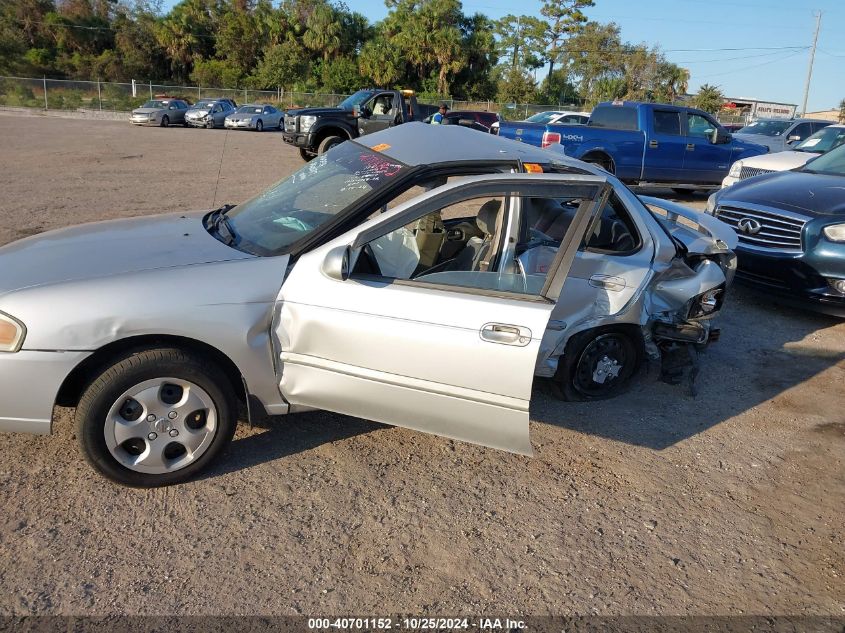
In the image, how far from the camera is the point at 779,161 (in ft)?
34.6

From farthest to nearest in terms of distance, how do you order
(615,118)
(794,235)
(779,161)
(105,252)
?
(615,118)
(779,161)
(794,235)
(105,252)

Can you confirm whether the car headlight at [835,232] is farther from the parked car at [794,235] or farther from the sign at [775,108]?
the sign at [775,108]

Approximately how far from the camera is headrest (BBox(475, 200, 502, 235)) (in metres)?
3.66

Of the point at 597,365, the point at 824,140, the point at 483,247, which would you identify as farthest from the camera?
the point at 824,140

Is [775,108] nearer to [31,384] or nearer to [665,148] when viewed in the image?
[665,148]

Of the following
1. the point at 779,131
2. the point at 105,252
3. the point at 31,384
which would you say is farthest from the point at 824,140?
the point at 31,384

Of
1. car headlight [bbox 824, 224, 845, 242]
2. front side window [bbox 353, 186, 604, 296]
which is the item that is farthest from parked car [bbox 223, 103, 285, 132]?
front side window [bbox 353, 186, 604, 296]

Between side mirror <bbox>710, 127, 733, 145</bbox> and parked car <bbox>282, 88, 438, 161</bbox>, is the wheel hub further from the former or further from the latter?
parked car <bbox>282, 88, 438, 161</bbox>

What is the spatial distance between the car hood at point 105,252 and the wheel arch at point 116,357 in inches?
13.7

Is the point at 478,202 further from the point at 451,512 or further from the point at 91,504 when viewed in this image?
the point at 91,504

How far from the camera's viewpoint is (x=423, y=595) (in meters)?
2.66

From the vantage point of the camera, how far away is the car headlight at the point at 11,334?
2807 mm

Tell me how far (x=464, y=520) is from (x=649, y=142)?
10.9 m

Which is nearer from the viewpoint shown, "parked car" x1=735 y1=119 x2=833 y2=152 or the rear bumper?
the rear bumper
